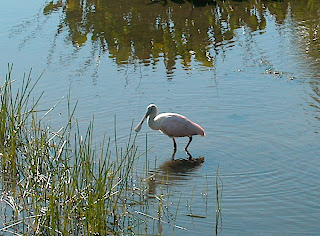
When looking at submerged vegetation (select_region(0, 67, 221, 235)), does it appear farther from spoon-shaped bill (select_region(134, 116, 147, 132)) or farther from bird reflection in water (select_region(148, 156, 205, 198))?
spoon-shaped bill (select_region(134, 116, 147, 132))

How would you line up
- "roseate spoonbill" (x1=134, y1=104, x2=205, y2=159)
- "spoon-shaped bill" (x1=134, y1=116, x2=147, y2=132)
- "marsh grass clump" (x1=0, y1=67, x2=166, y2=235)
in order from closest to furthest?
"marsh grass clump" (x1=0, y1=67, x2=166, y2=235) < "roseate spoonbill" (x1=134, y1=104, x2=205, y2=159) < "spoon-shaped bill" (x1=134, y1=116, x2=147, y2=132)

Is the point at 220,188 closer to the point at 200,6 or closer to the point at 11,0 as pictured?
the point at 200,6

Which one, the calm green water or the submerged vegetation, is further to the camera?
the calm green water

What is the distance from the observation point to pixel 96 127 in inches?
320

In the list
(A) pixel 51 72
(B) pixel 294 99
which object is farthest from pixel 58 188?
(A) pixel 51 72

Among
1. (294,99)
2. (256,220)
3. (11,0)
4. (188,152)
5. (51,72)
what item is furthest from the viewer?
(11,0)

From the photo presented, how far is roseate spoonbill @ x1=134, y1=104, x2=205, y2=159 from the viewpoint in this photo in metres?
7.78

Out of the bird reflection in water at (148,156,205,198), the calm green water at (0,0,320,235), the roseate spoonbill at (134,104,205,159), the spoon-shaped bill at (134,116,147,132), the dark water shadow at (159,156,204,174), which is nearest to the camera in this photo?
the calm green water at (0,0,320,235)

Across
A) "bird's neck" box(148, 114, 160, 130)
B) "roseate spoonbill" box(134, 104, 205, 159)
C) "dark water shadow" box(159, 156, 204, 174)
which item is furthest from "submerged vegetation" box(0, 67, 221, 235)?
"bird's neck" box(148, 114, 160, 130)

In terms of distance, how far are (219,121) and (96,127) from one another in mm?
1418

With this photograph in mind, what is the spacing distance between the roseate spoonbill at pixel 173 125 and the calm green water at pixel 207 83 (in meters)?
0.16

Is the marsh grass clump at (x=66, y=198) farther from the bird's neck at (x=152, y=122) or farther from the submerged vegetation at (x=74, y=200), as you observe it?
the bird's neck at (x=152, y=122)

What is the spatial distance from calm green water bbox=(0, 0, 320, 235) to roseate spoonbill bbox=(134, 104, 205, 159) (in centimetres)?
16

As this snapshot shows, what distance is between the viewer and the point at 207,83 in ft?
31.8
